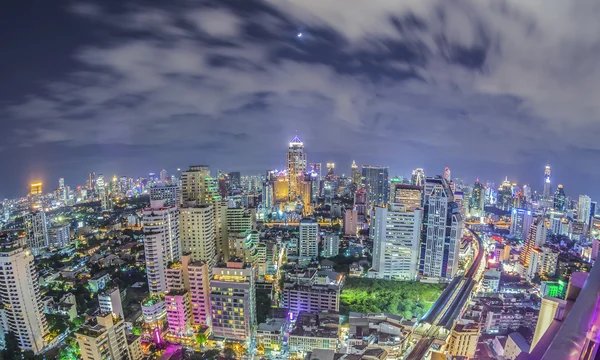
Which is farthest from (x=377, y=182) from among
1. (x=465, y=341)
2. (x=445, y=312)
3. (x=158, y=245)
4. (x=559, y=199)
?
(x=158, y=245)

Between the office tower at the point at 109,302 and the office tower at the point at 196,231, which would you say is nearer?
the office tower at the point at 109,302

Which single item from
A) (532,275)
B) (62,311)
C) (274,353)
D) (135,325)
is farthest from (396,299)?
(62,311)

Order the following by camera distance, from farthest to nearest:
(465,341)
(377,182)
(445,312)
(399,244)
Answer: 1. (377,182)
2. (399,244)
3. (445,312)
4. (465,341)

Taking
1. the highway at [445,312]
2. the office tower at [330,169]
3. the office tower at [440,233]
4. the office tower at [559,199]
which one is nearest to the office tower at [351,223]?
the office tower at [440,233]

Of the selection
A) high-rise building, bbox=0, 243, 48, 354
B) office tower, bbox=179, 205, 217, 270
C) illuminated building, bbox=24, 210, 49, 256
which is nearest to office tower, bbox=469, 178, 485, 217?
office tower, bbox=179, 205, 217, 270

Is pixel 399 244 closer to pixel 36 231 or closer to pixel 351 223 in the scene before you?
pixel 351 223

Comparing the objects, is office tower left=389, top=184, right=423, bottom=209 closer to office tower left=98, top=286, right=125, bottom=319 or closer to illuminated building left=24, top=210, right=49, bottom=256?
office tower left=98, top=286, right=125, bottom=319

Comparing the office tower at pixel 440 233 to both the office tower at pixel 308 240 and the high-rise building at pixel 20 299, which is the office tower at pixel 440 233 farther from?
the high-rise building at pixel 20 299
